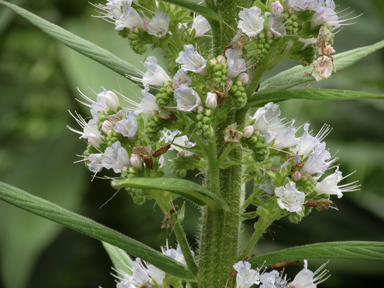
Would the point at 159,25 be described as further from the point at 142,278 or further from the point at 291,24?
the point at 142,278

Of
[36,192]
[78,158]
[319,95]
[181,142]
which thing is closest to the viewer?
[319,95]

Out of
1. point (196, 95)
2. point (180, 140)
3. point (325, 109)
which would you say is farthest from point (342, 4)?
point (196, 95)

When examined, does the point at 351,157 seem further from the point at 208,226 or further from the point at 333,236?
the point at 208,226

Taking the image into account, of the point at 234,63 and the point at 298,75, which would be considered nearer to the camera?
the point at 234,63

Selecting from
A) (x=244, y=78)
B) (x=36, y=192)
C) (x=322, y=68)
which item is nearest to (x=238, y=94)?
(x=244, y=78)

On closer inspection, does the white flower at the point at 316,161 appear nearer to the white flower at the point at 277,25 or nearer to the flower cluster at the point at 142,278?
the white flower at the point at 277,25

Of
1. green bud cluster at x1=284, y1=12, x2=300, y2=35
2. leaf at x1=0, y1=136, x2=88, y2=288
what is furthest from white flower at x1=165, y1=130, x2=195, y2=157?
leaf at x1=0, y1=136, x2=88, y2=288

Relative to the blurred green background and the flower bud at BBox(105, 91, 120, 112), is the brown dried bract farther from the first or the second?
the blurred green background
